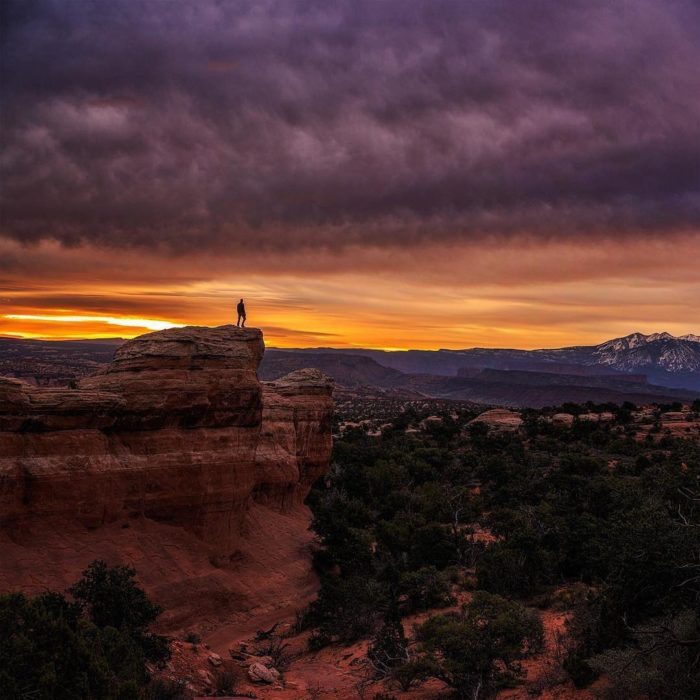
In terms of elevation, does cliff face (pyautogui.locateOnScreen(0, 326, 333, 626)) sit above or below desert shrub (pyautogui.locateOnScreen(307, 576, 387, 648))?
above

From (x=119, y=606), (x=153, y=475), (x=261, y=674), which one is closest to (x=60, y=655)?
(x=119, y=606)

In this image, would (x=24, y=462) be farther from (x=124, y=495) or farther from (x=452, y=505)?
(x=452, y=505)

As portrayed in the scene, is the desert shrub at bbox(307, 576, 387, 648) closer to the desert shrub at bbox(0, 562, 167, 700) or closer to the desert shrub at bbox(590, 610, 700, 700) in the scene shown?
the desert shrub at bbox(0, 562, 167, 700)

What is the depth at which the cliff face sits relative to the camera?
20141 millimetres

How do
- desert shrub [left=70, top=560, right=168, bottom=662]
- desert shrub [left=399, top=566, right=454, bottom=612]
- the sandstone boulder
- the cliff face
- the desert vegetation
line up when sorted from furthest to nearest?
desert shrub [left=399, top=566, right=454, bottom=612], the cliff face, the sandstone boulder, desert shrub [left=70, top=560, right=168, bottom=662], the desert vegetation

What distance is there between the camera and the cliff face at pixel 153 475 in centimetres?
2014

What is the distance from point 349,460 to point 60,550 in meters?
31.6

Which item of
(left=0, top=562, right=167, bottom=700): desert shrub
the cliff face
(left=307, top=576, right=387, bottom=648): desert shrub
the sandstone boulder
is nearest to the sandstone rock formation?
the cliff face

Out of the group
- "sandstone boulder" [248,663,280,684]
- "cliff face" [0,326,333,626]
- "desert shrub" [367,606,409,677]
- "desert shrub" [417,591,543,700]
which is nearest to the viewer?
"desert shrub" [417,591,543,700]

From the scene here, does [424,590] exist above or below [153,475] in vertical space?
below

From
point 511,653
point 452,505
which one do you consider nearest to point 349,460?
point 452,505

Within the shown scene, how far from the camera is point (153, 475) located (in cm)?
2339

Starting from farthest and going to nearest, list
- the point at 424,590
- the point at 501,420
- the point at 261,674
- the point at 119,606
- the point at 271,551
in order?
the point at 501,420 < the point at 271,551 < the point at 424,590 < the point at 261,674 < the point at 119,606

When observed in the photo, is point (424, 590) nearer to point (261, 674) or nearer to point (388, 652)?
point (388, 652)
